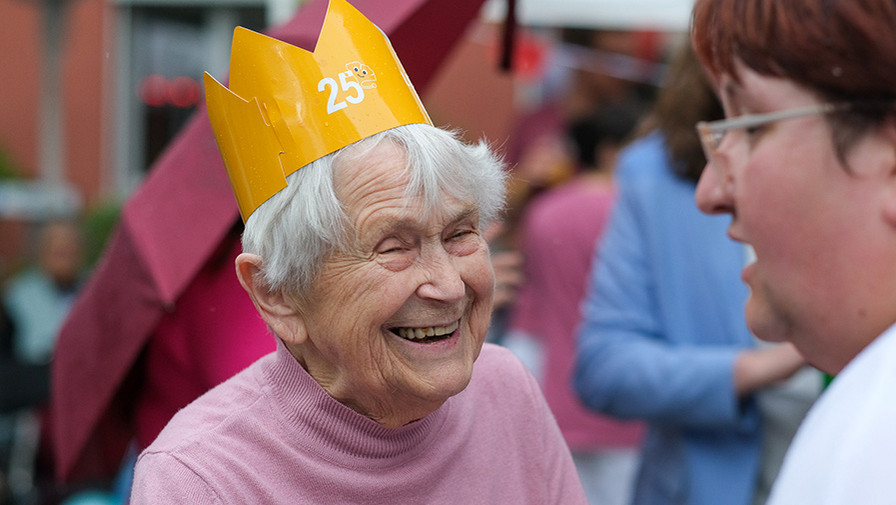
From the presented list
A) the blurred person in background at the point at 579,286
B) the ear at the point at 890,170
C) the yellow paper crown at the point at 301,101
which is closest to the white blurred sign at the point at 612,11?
the blurred person in background at the point at 579,286

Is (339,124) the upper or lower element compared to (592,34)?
upper

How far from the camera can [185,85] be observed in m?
10.6

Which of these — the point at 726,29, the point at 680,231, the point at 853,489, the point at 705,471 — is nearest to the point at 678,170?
the point at 680,231

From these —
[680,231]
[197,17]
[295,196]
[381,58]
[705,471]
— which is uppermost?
[381,58]

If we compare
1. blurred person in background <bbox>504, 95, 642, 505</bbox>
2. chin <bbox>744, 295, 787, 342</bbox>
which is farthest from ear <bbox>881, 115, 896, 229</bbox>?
blurred person in background <bbox>504, 95, 642, 505</bbox>

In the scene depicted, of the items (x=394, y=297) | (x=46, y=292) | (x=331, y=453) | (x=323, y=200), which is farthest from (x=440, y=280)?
(x=46, y=292)

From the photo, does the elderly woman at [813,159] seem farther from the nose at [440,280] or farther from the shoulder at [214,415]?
the shoulder at [214,415]

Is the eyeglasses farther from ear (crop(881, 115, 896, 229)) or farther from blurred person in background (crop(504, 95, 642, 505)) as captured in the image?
blurred person in background (crop(504, 95, 642, 505))

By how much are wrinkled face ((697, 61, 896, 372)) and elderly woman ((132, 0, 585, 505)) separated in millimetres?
443

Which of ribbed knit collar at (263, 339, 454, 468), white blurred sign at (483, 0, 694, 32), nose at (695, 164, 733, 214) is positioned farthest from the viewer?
white blurred sign at (483, 0, 694, 32)

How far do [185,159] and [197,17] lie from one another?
28.1 feet

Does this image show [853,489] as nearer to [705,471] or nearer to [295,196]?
[295,196]

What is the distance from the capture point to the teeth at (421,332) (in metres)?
1.51

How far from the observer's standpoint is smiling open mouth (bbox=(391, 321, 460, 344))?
1512 mm
